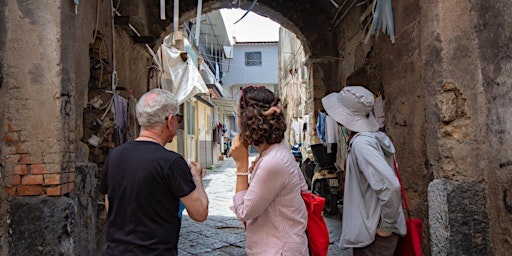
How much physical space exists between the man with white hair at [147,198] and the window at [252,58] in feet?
99.3

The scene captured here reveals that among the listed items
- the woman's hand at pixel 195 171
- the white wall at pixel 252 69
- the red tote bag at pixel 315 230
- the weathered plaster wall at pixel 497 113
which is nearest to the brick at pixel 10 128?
the woman's hand at pixel 195 171

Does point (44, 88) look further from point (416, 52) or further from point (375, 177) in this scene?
point (416, 52)

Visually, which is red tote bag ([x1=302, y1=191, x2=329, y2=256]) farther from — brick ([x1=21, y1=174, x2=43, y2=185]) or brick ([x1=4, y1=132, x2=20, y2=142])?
brick ([x1=4, y1=132, x2=20, y2=142])

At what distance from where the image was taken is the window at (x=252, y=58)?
31.5 m

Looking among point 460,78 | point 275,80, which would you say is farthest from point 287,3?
point 275,80

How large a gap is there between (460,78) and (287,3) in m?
4.77

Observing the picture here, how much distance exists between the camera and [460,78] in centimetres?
259

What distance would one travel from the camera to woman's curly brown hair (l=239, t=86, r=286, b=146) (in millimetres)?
1653

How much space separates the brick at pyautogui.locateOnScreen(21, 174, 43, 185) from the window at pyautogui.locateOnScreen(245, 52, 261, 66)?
2939 centimetres

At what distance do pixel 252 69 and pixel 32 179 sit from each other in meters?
29.3

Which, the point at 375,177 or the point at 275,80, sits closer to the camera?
the point at 375,177

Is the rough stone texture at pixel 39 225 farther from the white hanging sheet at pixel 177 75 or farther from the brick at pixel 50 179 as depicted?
the white hanging sheet at pixel 177 75

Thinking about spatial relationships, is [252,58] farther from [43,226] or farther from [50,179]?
[43,226]

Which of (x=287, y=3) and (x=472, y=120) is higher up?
(x=287, y=3)
